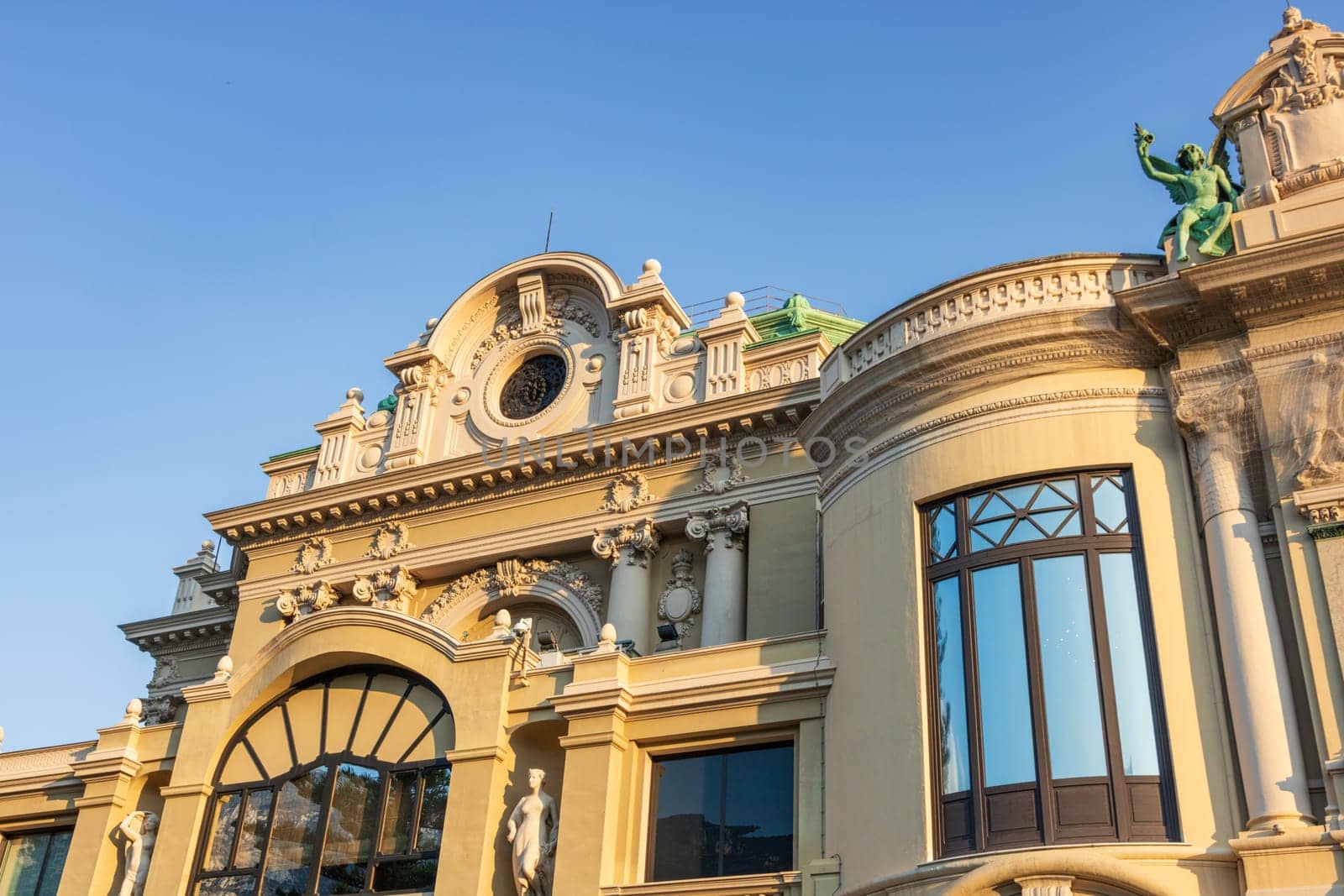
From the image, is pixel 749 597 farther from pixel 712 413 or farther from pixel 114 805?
pixel 114 805

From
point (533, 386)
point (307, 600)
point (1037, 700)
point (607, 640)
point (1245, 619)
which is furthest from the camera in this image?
point (533, 386)

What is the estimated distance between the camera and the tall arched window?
1553cm

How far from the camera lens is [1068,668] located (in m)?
16.3

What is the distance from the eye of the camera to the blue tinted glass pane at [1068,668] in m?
15.8

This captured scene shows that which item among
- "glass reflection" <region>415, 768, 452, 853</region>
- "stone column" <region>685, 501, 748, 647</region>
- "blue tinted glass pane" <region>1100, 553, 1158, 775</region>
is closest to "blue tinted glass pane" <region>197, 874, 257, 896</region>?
"glass reflection" <region>415, 768, 452, 853</region>

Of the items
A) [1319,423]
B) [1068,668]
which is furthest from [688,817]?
[1319,423]

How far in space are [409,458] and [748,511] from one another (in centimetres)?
835

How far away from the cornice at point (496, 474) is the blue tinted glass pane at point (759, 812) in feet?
27.4

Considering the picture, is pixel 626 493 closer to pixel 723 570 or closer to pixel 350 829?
pixel 723 570

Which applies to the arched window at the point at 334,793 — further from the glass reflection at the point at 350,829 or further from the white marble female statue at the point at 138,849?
the white marble female statue at the point at 138,849

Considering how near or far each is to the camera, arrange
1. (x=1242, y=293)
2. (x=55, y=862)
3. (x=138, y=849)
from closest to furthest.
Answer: (x=1242, y=293) < (x=138, y=849) < (x=55, y=862)

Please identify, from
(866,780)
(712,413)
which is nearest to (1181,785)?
(866,780)

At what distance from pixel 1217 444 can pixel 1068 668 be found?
3349 mm

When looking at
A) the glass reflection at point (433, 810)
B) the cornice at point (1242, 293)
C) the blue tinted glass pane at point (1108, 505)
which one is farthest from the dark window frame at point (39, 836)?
the cornice at point (1242, 293)
